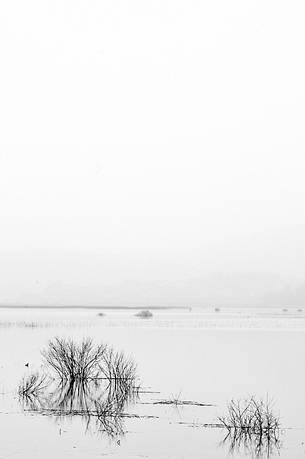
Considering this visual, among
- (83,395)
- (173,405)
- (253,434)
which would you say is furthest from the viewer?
(83,395)

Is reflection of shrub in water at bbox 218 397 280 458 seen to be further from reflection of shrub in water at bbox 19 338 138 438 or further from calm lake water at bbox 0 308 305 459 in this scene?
reflection of shrub in water at bbox 19 338 138 438

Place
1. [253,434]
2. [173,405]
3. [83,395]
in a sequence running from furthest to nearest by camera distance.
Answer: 1. [83,395]
2. [173,405]
3. [253,434]

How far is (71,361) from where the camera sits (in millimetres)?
35562

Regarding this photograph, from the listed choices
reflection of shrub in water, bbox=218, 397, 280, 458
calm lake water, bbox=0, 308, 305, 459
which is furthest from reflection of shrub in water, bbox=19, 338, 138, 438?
reflection of shrub in water, bbox=218, 397, 280, 458

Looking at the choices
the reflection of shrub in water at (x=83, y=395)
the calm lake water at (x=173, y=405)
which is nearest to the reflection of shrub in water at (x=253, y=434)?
the calm lake water at (x=173, y=405)

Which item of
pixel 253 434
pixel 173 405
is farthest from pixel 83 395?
pixel 253 434

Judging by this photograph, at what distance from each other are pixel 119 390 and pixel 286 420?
8.60 meters

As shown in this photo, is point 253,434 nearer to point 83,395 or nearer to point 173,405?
point 173,405

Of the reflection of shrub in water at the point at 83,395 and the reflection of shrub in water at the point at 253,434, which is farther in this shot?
the reflection of shrub in water at the point at 83,395

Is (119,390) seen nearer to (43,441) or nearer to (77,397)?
(77,397)

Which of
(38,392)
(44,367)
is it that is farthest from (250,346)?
(38,392)

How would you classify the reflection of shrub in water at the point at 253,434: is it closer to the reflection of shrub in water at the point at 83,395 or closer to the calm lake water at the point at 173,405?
the calm lake water at the point at 173,405

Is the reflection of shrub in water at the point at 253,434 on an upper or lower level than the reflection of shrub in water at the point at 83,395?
lower

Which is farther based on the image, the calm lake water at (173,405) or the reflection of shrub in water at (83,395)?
the reflection of shrub in water at (83,395)
